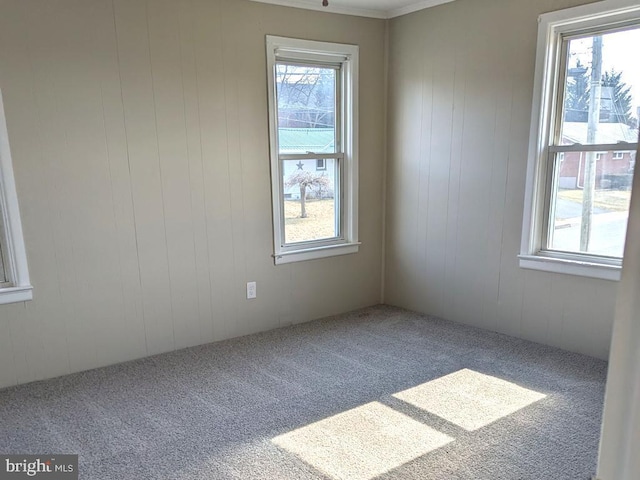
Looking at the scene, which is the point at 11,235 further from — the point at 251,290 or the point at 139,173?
the point at 251,290

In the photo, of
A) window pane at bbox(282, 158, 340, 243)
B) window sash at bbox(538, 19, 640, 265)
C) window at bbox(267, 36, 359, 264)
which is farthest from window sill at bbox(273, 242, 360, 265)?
window sash at bbox(538, 19, 640, 265)

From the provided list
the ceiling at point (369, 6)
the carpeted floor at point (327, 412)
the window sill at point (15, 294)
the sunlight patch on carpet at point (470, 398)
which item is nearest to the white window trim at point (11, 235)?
the window sill at point (15, 294)

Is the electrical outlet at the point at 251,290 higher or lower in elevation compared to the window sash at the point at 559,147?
lower

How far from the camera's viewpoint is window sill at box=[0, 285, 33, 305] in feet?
8.87

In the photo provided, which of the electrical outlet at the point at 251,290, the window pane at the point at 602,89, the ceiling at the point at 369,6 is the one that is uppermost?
the ceiling at the point at 369,6

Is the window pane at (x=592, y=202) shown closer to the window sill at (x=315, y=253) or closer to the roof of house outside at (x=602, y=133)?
the roof of house outside at (x=602, y=133)

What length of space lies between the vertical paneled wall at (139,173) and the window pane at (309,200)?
0.21m

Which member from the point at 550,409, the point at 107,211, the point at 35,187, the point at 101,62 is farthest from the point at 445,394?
the point at 101,62

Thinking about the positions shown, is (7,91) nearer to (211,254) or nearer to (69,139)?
(69,139)

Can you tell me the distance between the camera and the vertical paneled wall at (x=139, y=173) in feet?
8.93

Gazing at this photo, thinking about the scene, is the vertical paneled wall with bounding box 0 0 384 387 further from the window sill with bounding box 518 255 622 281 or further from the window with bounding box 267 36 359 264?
the window sill with bounding box 518 255 622 281

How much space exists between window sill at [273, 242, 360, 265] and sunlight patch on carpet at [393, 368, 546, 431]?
1446 mm

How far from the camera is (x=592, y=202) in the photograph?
3.05 m

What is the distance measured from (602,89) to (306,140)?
2022 mm
